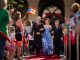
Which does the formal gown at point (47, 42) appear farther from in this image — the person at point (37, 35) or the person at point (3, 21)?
the person at point (3, 21)

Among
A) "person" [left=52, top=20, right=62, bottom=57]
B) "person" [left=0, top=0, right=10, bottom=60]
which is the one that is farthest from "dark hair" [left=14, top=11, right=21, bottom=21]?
"person" [left=0, top=0, right=10, bottom=60]

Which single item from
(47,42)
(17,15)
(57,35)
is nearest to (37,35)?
(47,42)

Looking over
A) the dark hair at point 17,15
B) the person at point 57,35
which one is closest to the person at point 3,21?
Result: the dark hair at point 17,15

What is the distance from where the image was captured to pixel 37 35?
51.1ft

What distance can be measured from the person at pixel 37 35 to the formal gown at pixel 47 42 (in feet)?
0.90

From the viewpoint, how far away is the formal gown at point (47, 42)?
1532cm

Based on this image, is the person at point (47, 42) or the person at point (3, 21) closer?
the person at point (3, 21)

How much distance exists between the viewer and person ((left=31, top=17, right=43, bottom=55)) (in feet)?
50.6

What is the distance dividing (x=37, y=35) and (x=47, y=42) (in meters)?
0.60

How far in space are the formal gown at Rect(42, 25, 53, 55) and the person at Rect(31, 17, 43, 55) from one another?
10.8 inches

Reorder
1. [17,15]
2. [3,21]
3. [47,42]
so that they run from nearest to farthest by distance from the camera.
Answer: [3,21]
[17,15]
[47,42]

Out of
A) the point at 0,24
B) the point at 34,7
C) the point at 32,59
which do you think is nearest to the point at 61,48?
the point at 32,59

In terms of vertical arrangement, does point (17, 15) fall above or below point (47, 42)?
above

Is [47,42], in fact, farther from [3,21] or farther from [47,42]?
[3,21]
